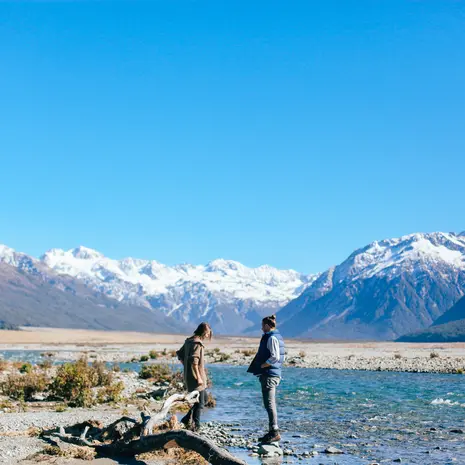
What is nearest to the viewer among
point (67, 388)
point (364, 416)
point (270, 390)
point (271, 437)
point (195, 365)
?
point (270, 390)

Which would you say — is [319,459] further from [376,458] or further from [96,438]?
[96,438]

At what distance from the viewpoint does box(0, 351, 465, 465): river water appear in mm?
15953

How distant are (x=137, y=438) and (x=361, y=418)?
9835mm

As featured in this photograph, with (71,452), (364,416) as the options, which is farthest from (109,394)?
(71,452)

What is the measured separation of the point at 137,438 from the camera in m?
15.0

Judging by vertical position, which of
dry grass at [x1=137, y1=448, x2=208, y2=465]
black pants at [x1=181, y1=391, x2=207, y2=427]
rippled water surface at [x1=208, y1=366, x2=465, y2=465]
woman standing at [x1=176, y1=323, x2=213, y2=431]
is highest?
woman standing at [x1=176, y1=323, x2=213, y2=431]

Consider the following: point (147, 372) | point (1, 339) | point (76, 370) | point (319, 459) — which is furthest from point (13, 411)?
point (1, 339)

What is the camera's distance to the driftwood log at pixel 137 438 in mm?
13016

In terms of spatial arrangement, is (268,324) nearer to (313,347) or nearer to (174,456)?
(174,456)

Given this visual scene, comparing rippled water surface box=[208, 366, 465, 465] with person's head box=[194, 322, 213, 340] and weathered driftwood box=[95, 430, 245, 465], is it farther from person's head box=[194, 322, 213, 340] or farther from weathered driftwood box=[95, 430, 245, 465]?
person's head box=[194, 322, 213, 340]

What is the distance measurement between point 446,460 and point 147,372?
24.5 metres

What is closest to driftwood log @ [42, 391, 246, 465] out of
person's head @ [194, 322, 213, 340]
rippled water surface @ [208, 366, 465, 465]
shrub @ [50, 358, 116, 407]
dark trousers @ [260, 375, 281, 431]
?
person's head @ [194, 322, 213, 340]

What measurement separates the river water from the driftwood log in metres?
1.79

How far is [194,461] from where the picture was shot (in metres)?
14.2
